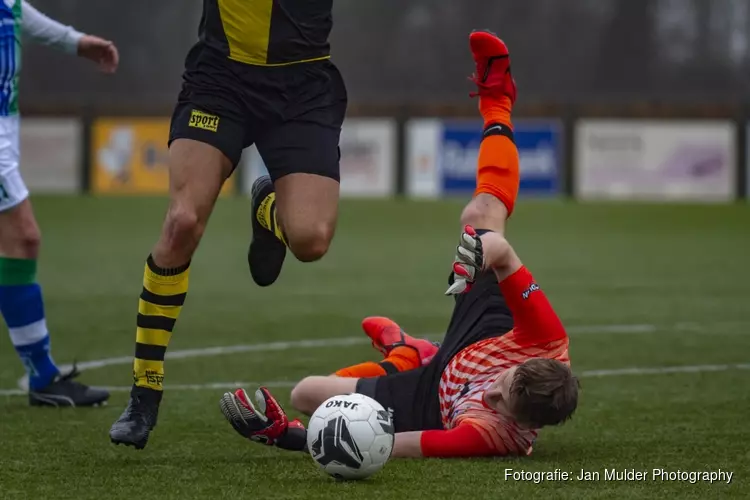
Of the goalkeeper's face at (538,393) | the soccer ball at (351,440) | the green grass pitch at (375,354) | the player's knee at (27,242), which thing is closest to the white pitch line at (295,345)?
the green grass pitch at (375,354)

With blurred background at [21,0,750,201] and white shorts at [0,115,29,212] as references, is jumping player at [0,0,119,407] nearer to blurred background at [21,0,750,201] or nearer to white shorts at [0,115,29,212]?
white shorts at [0,115,29,212]

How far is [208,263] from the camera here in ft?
41.8

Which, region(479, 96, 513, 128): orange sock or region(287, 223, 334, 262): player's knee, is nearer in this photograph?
region(287, 223, 334, 262): player's knee

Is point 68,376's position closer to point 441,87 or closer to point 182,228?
point 182,228

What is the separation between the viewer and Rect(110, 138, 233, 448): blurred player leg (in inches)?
180

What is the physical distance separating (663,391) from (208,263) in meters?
7.34

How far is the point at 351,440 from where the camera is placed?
13.4 ft

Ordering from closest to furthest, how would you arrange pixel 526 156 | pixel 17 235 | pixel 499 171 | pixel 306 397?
pixel 306 397
pixel 499 171
pixel 17 235
pixel 526 156

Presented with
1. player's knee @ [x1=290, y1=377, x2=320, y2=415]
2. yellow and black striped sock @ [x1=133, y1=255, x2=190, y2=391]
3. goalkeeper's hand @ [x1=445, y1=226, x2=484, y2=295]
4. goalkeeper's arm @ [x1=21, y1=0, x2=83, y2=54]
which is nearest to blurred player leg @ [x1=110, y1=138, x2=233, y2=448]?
yellow and black striped sock @ [x1=133, y1=255, x2=190, y2=391]

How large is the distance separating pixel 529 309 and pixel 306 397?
944mm

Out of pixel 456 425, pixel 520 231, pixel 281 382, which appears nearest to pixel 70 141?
pixel 520 231

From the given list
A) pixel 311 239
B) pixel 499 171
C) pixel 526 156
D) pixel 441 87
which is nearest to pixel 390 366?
pixel 311 239

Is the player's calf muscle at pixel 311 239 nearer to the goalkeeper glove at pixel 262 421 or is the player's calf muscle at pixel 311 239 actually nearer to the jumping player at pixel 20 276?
the goalkeeper glove at pixel 262 421

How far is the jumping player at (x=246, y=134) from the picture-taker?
4.64 m
